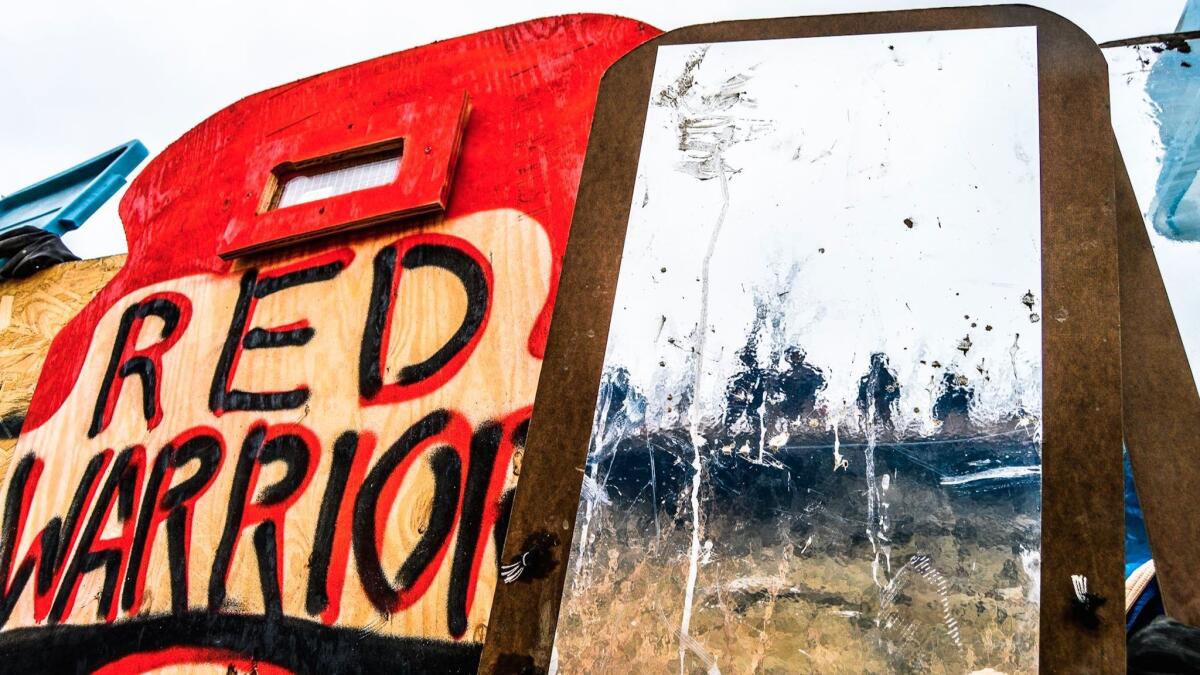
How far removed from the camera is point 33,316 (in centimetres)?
369

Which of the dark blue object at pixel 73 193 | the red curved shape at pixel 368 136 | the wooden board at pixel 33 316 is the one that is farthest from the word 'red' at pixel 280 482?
the dark blue object at pixel 73 193

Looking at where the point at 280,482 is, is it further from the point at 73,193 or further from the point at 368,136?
the point at 73,193

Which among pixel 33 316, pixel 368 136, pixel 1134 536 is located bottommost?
pixel 1134 536

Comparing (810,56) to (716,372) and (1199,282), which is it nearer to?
(716,372)

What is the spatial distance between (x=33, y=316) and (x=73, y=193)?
95 centimetres

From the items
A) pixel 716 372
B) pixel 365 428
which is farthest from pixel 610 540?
pixel 365 428

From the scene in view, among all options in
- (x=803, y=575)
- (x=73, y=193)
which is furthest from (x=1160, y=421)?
(x=73, y=193)

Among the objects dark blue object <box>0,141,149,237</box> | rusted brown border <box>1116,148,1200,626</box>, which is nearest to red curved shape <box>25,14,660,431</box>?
dark blue object <box>0,141,149,237</box>

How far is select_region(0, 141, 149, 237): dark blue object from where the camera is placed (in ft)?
13.4

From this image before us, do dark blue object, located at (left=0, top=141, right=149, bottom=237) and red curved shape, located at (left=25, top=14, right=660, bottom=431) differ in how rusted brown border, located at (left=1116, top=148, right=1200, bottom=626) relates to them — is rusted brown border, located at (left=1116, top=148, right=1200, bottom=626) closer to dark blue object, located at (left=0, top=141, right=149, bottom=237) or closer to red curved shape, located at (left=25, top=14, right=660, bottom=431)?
red curved shape, located at (left=25, top=14, right=660, bottom=431)

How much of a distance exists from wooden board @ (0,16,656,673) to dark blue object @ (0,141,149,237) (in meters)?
1.33

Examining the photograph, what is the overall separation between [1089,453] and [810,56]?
3.02 ft

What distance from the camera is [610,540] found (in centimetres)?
127

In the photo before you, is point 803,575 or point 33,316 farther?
point 33,316
